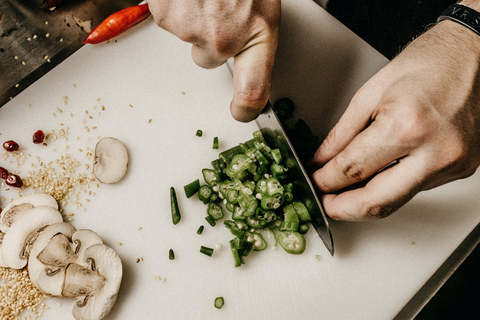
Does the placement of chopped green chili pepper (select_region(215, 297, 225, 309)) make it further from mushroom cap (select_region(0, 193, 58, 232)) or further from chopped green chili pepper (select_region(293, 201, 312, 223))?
mushroom cap (select_region(0, 193, 58, 232))

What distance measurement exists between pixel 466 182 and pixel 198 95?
5.16 feet

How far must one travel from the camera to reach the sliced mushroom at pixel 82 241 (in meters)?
1.81

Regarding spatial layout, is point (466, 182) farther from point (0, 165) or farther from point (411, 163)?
point (0, 165)

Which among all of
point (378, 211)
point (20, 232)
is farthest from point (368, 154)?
point (20, 232)

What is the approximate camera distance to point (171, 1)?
141 cm

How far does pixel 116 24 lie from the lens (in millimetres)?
2045

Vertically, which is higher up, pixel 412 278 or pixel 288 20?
pixel 288 20

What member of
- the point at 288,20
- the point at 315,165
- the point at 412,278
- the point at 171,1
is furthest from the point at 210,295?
the point at 288,20

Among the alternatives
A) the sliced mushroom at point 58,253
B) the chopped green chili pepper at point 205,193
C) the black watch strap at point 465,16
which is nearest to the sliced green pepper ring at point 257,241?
the chopped green chili pepper at point 205,193

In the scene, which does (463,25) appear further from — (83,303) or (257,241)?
(83,303)

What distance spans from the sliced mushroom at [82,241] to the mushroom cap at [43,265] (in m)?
0.08

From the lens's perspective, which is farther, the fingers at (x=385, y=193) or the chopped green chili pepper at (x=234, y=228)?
the chopped green chili pepper at (x=234, y=228)

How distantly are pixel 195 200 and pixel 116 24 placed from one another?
112 cm

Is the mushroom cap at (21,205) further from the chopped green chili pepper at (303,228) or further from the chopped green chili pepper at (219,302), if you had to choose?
the chopped green chili pepper at (303,228)
